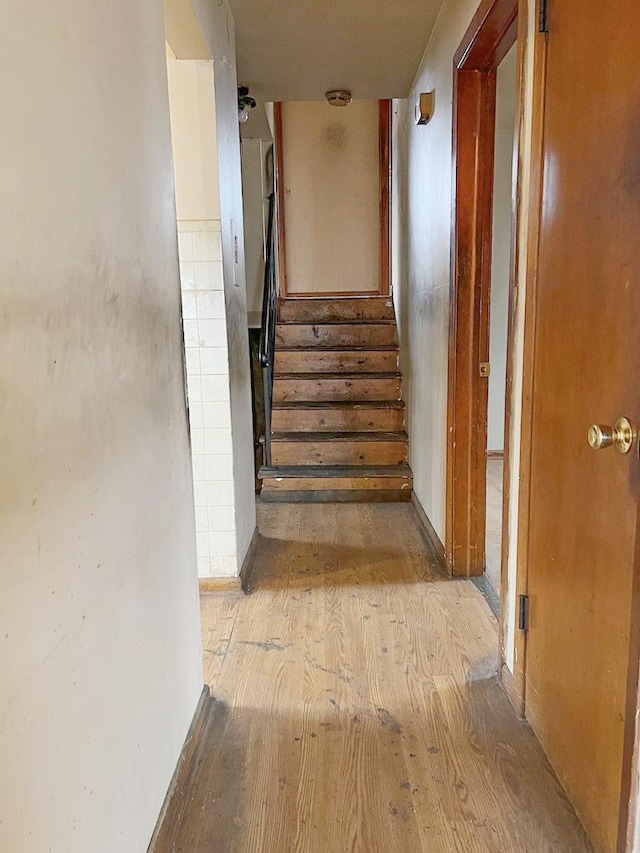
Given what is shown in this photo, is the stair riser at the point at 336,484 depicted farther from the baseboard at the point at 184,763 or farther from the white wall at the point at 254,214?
the baseboard at the point at 184,763

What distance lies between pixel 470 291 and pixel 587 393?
130 cm

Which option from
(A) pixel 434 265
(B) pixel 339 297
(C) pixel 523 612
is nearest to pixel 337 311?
(B) pixel 339 297

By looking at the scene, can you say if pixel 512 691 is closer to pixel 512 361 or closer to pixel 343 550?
pixel 512 361

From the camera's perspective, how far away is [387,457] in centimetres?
404

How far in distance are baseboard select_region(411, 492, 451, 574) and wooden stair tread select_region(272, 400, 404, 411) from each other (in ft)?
2.87

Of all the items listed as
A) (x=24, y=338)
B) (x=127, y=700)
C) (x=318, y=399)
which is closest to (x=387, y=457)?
(x=318, y=399)

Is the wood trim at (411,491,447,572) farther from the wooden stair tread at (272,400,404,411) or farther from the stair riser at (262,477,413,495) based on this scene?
the wooden stair tread at (272,400,404,411)

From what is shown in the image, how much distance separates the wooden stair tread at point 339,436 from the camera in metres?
4.07

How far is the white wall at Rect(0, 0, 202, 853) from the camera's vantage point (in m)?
0.74

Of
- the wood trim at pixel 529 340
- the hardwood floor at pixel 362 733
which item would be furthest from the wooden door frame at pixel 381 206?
the wood trim at pixel 529 340

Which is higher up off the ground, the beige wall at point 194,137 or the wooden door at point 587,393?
the beige wall at point 194,137

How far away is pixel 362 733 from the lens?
1.66m

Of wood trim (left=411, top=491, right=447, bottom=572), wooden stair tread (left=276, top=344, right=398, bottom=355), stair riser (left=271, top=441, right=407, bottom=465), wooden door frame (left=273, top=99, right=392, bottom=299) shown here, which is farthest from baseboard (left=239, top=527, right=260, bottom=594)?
wooden door frame (left=273, top=99, right=392, bottom=299)

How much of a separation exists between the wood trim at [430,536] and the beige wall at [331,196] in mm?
2732
